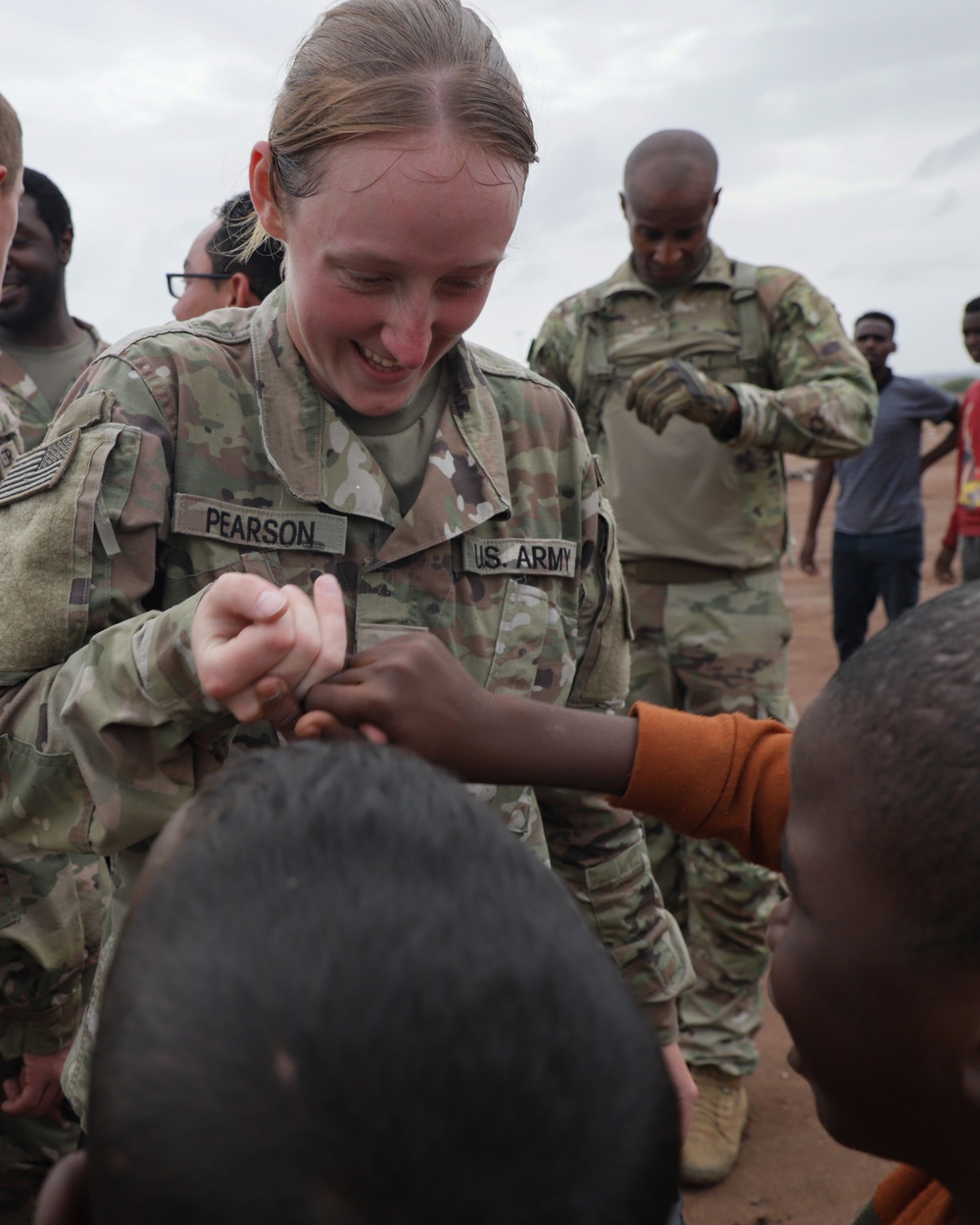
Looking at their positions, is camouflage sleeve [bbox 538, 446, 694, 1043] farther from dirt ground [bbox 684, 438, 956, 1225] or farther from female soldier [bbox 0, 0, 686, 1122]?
dirt ground [bbox 684, 438, 956, 1225]

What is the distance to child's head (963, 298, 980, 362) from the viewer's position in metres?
7.08

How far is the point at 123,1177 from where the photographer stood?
0.62 metres

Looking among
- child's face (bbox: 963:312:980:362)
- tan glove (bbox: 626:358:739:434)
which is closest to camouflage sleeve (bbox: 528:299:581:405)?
tan glove (bbox: 626:358:739:434)

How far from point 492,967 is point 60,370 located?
13.5 ft

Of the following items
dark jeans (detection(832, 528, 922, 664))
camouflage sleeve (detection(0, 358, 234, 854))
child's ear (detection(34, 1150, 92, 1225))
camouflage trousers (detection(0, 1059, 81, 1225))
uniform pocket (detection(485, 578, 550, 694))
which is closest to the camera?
child's ear (detection(34, 1150, 92, 1225))

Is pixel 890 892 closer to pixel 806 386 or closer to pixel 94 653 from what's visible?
pixel 94 653

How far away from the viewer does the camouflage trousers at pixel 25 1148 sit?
7.72 feet

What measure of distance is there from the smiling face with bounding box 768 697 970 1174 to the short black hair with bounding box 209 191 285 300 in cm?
222

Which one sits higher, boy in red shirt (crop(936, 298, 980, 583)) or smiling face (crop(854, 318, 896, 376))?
smiling face (crop(854, 318, 896, 376))

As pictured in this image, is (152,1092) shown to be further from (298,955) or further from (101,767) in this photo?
(101,767)

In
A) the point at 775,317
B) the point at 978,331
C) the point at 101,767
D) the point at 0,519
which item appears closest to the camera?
the point at 101,767

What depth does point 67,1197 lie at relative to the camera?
2.48 feet

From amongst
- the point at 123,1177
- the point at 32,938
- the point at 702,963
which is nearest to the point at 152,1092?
the point at 123,1177

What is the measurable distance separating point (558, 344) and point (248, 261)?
1487 millimetres
